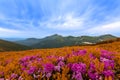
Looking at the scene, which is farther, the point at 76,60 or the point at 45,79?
the point at 76,60

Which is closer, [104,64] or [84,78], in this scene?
[84,78]

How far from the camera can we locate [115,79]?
6.73 metres

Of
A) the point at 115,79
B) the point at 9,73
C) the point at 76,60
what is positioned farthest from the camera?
the point at 9,73

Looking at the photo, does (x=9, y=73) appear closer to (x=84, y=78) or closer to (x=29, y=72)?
(x=29, y=72)

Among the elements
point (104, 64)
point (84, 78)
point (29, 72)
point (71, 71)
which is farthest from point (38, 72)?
point (104, 64)

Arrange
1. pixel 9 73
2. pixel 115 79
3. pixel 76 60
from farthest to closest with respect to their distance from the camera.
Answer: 1. pixel 9 73
2. pixel 76 60
3. pixel 115 79

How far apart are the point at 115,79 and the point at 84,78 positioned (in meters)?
1.07

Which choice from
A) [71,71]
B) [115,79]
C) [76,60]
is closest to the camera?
[115,79]

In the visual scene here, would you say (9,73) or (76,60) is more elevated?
(76,60)

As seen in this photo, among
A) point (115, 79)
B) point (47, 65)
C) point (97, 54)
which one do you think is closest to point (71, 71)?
point (47, 65)

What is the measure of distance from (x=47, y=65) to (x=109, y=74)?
7.79 feet

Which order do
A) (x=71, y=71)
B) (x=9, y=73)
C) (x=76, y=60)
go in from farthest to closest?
(x=9, y=73) → (x=76, y=60) → (x=71, y=71)

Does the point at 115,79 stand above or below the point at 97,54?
below

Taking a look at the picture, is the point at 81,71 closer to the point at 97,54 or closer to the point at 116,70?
the point at 116,70
